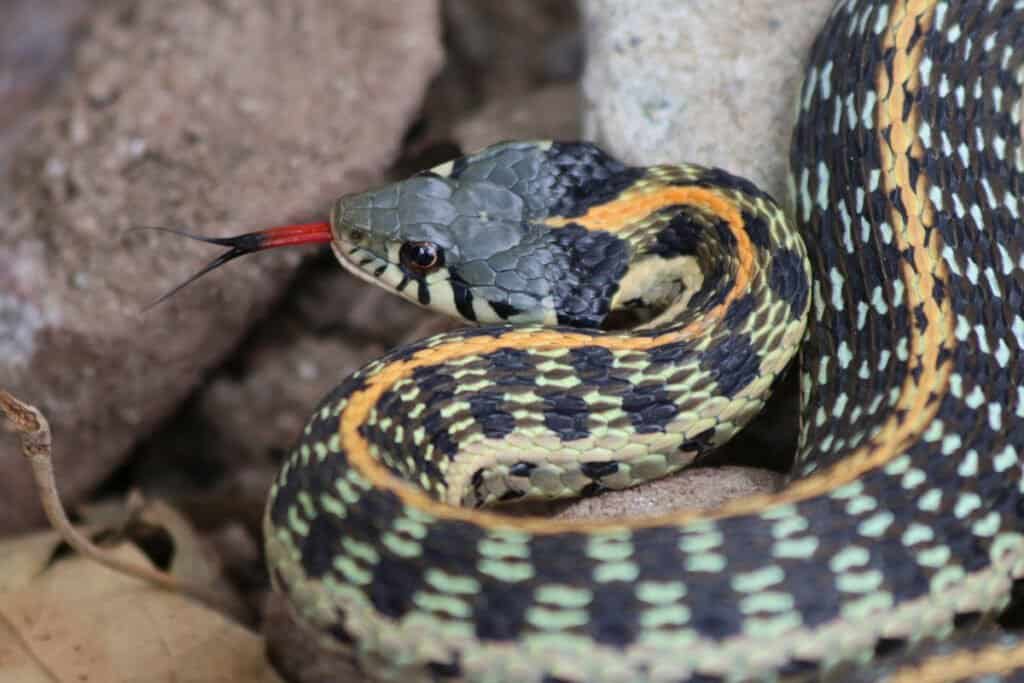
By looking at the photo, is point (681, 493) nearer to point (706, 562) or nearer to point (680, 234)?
point (706, 562)

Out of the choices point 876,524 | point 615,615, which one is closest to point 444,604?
point 615,615

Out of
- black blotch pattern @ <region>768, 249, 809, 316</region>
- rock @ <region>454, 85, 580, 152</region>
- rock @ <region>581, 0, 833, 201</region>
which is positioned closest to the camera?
black blotch pattern @ <region>768, 249, 809, 316</region>

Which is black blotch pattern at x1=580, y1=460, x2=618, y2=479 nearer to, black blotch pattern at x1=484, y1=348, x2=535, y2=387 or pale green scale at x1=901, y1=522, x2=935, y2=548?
black blotch pattern at x1=484, y1=348, x2=535, y2=387

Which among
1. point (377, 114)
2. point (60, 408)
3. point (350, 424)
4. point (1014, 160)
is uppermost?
point (1014, 160)

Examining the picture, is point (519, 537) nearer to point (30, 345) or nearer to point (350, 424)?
point (350, 424)

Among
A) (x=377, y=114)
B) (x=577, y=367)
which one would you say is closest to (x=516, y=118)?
(x=377, y=114)

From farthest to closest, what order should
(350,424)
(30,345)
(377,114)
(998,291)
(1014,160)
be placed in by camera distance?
(377,114)
(30,345)
(1014,160)
(998,291)
(350,424)

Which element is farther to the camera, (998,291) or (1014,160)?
(1014,160)

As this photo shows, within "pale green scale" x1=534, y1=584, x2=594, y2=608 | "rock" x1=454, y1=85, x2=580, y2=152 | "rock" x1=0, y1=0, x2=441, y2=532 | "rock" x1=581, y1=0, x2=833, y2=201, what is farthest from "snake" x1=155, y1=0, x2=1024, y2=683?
"rock" x1=454, y1=85, x2=580, y2=152
